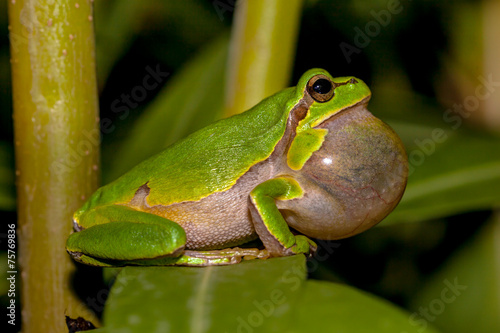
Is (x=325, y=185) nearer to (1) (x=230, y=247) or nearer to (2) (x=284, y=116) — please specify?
(2) (x=284, y=116)

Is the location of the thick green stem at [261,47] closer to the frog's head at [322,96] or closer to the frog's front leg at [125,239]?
the frog's head at [322,96]

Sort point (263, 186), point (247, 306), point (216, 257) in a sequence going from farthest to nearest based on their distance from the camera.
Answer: point (263, 186) → point (216, 257) → point (247, 306)

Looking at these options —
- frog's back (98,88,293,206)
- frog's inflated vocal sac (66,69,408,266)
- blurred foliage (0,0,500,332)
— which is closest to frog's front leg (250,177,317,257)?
frog's inflated vocal sac (66,69,408,266)

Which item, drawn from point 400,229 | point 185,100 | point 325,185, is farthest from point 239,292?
point 400,229

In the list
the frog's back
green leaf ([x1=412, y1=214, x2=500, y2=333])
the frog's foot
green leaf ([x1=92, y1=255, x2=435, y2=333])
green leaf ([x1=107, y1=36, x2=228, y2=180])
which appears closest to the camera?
green leaf ([x1=92, y1=255, x2=435, y2=333])

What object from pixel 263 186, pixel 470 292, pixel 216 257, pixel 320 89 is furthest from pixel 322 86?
pixel 470 292

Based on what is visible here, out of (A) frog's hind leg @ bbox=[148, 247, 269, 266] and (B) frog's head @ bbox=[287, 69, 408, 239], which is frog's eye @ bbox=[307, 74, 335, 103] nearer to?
(B) frog's head @ bbox=[287, 69, 408, 239]

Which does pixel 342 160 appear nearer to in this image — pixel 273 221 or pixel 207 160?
pixel 273 221
